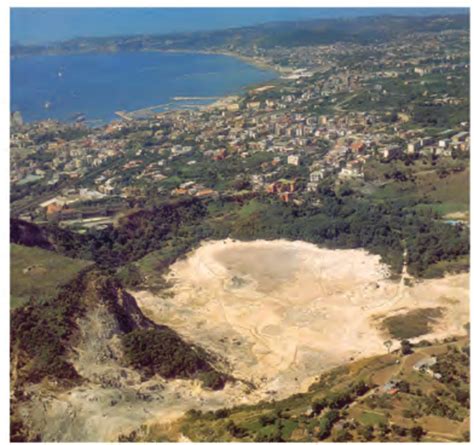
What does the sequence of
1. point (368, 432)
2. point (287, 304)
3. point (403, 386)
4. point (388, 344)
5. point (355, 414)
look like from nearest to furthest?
1. point (368, 432)
2. point (355, 414)
3. point (403, 386)
4. point (388, 344)
5. point (287, 304)

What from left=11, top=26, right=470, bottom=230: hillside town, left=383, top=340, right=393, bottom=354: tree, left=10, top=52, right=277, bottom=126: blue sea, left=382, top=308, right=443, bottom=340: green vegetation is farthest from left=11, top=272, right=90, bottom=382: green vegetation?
left=10, top=52, right=277, bottom=126: blue sea

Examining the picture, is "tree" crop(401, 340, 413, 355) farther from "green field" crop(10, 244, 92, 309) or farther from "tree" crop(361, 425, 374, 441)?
"green field" crop(10, 244, 92, 309)

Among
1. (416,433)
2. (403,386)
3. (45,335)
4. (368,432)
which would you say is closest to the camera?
(416,433)

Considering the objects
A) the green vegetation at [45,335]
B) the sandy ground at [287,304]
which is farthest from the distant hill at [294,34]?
the green vegetation at [45,335]

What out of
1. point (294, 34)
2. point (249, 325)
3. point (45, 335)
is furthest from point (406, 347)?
point (294, 34)

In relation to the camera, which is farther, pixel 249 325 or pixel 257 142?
pixel 257 142

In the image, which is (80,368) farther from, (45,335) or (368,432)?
(368,432)

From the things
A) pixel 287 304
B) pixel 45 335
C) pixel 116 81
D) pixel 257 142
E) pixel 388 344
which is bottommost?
pixel 388 344
